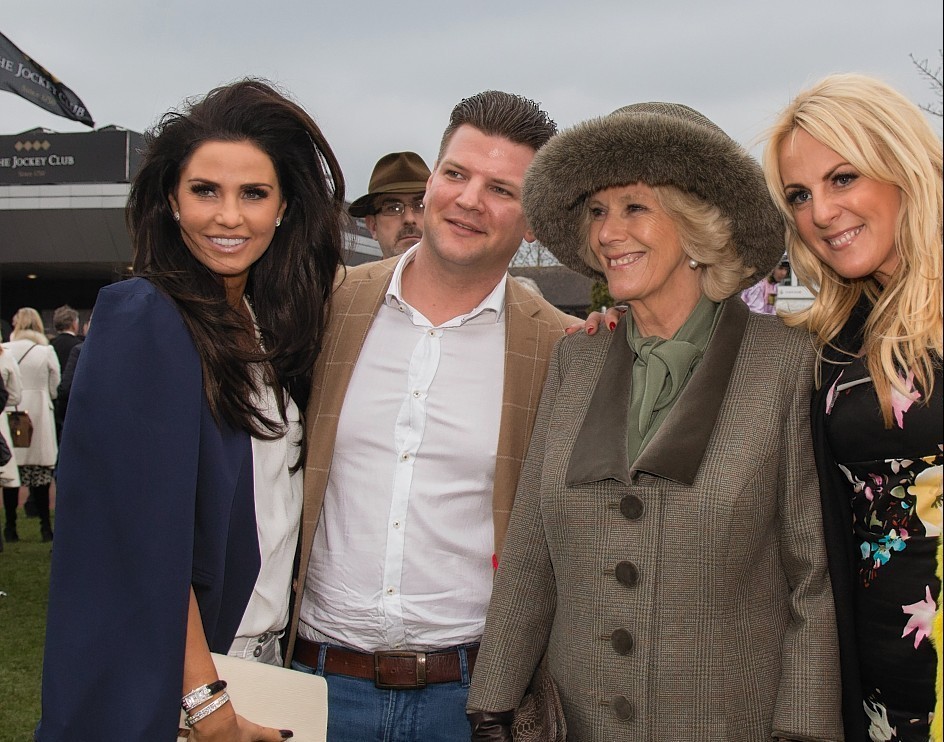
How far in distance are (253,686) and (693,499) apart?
1.11 meters

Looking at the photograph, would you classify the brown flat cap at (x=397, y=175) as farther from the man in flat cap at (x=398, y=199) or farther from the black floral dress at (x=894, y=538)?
the black floral dress at (x=894, y=538)

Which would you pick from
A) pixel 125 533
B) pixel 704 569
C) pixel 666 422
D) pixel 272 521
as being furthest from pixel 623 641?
pixel 125 533

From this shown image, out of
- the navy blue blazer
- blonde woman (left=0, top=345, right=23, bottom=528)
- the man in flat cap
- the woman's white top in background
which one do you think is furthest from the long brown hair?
the woman's white top in background

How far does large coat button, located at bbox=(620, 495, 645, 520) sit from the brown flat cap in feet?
9.84

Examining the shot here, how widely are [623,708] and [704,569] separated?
1.30ft

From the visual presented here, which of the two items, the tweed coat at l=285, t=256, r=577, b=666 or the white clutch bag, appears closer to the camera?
the white clutch bag

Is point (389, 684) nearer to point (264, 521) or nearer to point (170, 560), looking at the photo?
point (264, 521)

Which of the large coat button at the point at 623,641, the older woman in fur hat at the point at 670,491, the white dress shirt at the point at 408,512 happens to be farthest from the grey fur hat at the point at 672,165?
the large coat button at the point at 623,641

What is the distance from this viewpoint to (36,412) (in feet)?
29.5

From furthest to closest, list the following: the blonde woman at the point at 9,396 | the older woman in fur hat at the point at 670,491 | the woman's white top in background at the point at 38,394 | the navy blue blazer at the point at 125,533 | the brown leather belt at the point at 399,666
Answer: the woman's white top in background at the point at 38,394 → the blonde woman at the point at 9,396 → the brown leather belt at the point at 399,666 → the older woman in fur hat at the point at 670,491 → the navy blue blazer at the point at 125,533

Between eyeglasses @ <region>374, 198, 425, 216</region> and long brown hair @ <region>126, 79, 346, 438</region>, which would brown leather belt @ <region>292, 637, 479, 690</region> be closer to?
long brown hair @ <region>126, 79, 346, 438</region>

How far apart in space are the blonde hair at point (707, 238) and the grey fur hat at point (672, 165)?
22mm

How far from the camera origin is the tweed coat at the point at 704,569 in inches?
86.3

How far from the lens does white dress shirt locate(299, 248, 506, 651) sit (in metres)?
2.59
